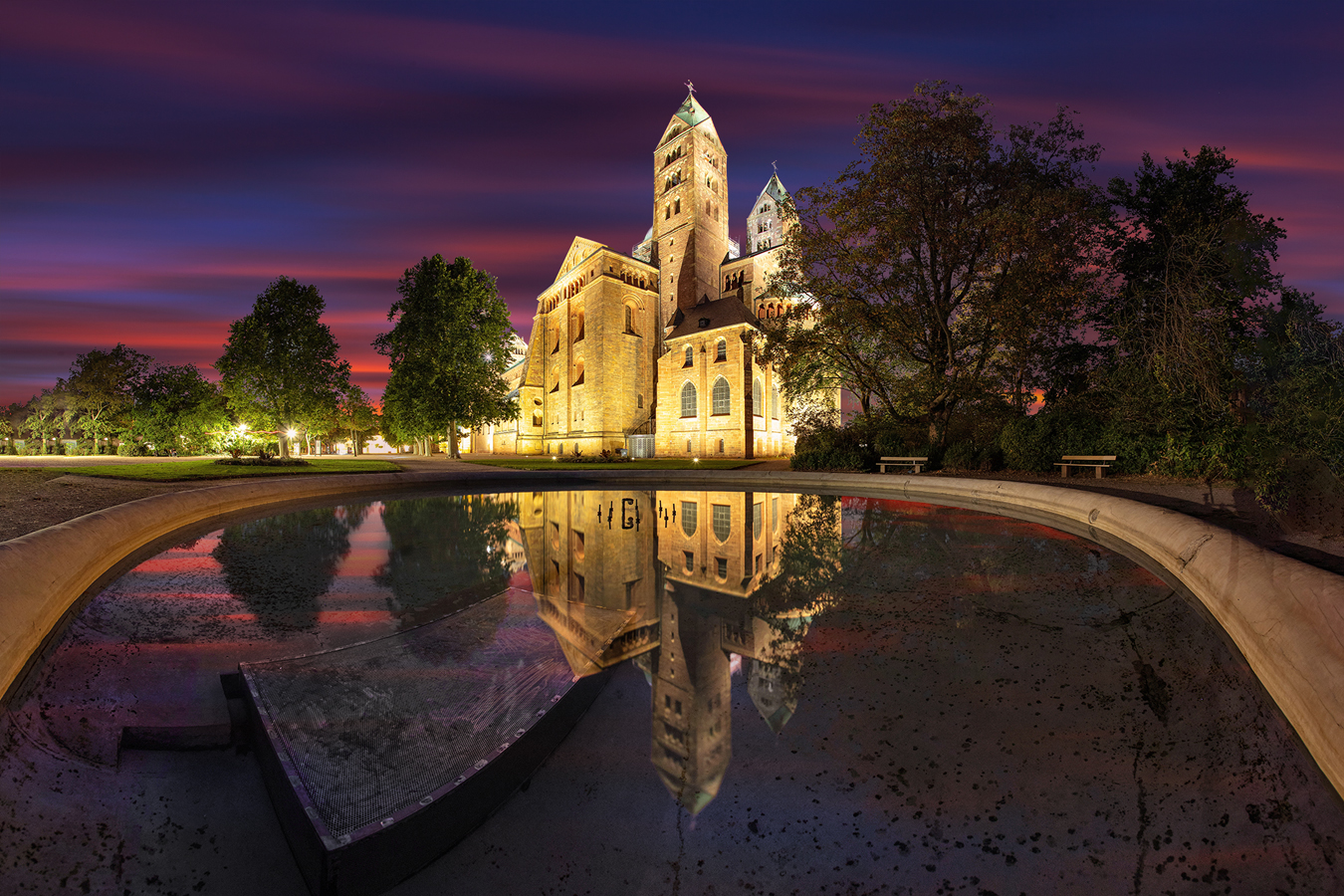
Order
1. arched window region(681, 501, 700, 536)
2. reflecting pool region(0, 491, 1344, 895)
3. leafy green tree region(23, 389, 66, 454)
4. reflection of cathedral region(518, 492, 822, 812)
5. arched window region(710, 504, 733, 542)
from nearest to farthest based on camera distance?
reflecting pool region(0, 491, 1344, 895) → reflection of cathedral region(518, 492, 822, 812) → arched window region(710, 504, 733, 542) → arched window region(681, 501, 700, 536) → leafy green tree region(23, 389, 66, 454)

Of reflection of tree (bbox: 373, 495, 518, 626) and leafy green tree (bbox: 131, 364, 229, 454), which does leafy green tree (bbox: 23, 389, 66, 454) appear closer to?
leafy green tree (bbox: 131, 364, 229, 454)

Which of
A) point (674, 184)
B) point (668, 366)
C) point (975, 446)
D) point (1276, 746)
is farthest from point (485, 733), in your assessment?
point (674, 184)

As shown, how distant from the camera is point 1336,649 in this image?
2.63 m

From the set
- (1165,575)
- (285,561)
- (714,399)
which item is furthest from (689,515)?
(714,399)

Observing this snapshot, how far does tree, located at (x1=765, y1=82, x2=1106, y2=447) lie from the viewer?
1645 cm

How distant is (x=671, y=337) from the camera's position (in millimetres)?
39375

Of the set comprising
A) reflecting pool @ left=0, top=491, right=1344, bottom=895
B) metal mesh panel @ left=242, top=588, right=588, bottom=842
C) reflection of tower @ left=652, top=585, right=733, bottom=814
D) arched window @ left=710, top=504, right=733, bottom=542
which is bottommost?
arched window @ left=710, top=504, right=733, bottom=542

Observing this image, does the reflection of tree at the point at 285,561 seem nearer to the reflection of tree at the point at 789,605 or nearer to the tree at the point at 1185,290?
the reflection of tree at the point at 789,605

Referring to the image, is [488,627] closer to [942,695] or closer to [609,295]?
[942,695]

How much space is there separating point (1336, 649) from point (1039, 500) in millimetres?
9300

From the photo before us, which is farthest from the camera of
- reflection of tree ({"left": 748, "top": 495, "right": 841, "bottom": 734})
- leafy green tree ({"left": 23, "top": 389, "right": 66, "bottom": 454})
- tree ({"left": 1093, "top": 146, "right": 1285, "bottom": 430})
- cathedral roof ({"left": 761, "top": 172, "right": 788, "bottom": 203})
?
cathedral roof ({"left": 761, "top": 172, "right": 788, "bottom": 203})

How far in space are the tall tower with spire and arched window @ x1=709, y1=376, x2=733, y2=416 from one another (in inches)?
372

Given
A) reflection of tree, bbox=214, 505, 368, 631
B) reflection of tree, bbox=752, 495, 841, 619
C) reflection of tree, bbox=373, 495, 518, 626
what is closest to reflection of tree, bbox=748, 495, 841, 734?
reflection of tree, bbox=752, 495, 841, 619

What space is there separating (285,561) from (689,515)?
6.51 metres
